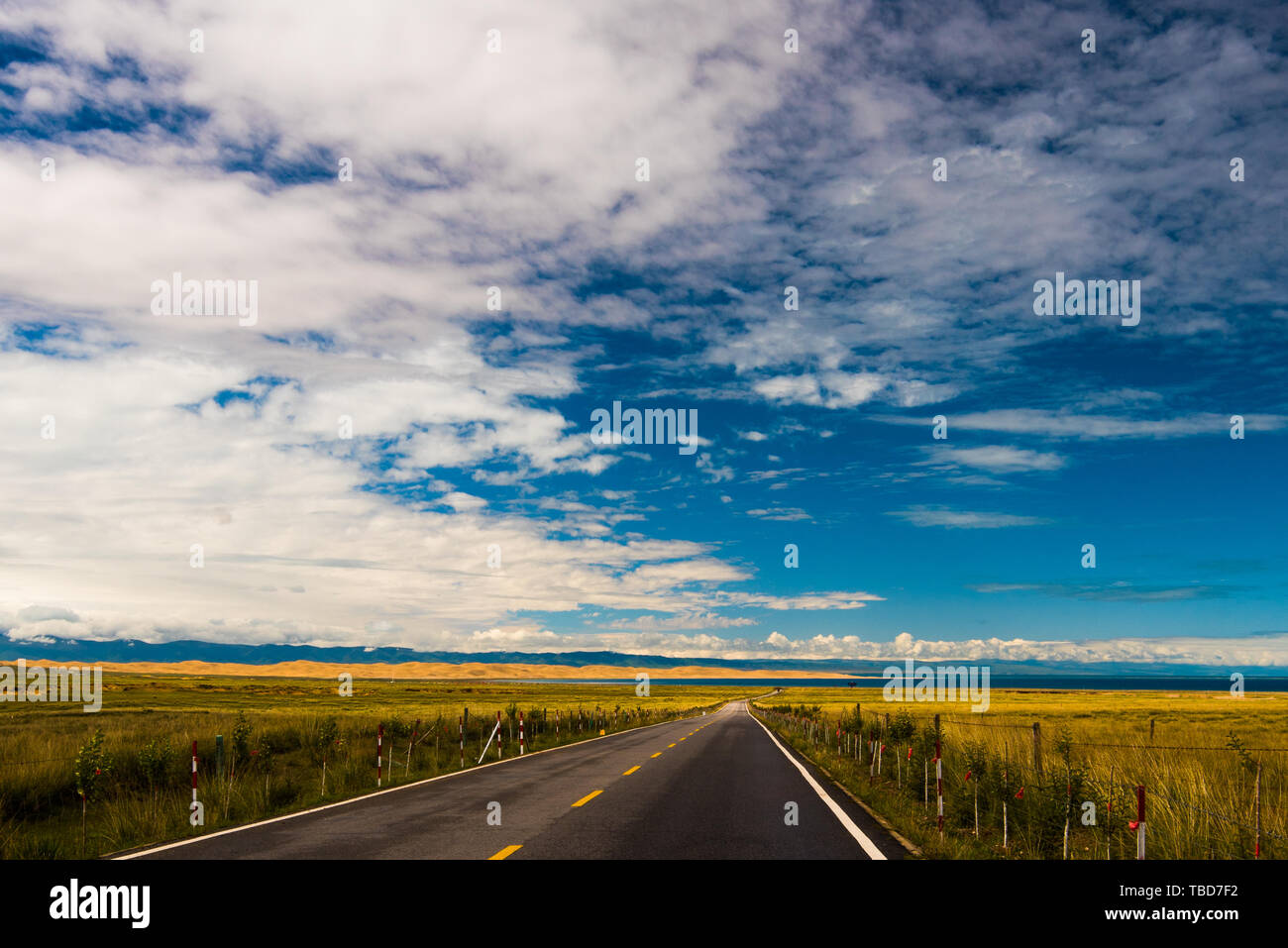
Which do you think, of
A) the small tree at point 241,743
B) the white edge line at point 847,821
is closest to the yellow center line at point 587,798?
the white edge line at point 847,821

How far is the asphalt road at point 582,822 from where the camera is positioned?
898 centimetres

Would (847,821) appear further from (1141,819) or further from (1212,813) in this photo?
(1141,819)

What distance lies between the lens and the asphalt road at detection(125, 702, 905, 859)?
29.5 feet

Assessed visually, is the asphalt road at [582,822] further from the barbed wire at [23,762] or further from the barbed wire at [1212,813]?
the barbed wire at [23,762]

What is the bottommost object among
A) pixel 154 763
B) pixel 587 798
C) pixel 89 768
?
pixel 154 763

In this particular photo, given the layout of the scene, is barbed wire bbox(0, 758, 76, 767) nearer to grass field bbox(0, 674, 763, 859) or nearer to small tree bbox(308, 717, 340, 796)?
grass field bbox(0, 674, 763, 859)

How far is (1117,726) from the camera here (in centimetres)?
4697

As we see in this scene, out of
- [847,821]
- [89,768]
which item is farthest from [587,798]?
[89,768]

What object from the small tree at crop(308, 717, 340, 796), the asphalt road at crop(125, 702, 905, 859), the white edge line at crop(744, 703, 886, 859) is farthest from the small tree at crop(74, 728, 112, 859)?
the white edge line at crop(744, 703, 886, 859)

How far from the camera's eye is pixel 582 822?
433 inches

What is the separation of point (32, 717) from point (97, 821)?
147ft

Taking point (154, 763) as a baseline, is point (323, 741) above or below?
below

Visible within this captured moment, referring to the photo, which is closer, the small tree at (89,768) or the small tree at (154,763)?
the small tree at (89,768)
